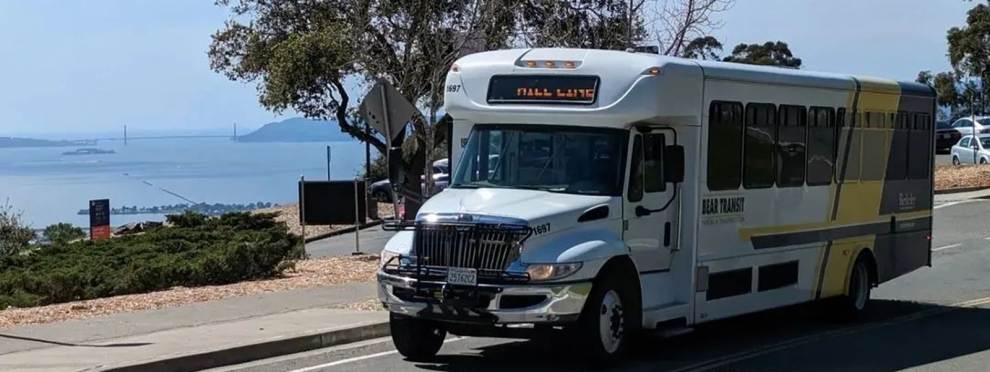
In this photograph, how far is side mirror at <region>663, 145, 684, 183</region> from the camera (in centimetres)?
1157

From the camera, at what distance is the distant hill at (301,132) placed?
44.9 meters

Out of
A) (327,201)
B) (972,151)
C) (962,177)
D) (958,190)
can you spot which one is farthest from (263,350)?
(972,151)

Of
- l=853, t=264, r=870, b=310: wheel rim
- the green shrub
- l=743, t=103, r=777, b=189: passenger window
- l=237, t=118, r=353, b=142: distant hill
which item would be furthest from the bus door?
l=237, t=118, r=353, b=142: distant hill

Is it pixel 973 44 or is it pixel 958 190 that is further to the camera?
pixel 973 44

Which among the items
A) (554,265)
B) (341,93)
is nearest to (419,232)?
(554,265)

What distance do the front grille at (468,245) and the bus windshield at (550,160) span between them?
0.86 m

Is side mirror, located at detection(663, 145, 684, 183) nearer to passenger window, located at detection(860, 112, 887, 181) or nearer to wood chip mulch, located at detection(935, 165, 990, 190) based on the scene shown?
passenger window, located at detection(860, 112, 887, 181)

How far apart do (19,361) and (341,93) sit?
81.2 ft

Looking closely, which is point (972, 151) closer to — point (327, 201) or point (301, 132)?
point (301, 132)

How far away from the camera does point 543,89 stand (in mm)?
11484

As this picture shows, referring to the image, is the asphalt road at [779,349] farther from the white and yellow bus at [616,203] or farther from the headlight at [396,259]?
the headlight at [396,259]

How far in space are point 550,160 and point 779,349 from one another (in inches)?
124

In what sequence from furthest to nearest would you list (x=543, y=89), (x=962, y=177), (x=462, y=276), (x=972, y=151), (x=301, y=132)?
(x=301, y=132) → (x=972, y=151) → (x=962, y=177) → (x=543, y=89) → (x=462, y=276)

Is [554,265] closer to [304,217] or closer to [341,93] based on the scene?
[304,217]
